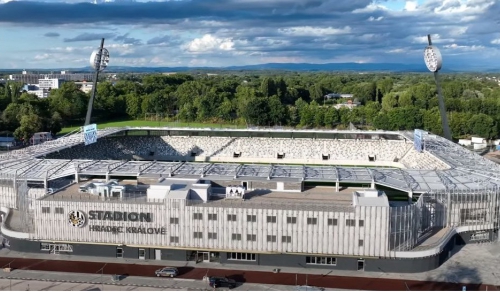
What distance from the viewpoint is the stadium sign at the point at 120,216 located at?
3691cm

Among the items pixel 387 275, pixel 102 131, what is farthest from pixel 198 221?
pixel 102 131

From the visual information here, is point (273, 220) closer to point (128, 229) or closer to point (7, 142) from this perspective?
point (128, 229)

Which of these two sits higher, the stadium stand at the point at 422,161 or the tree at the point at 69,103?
the tree at the point at 69,103

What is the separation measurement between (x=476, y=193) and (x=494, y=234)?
424 centimetres

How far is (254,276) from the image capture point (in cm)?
3469

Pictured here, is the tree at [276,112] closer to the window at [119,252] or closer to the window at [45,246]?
the window at [119,252]

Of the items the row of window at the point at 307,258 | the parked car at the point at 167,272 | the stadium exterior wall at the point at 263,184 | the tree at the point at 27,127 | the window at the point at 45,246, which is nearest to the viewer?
the parked car at the point at 167,272

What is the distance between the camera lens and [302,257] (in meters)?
36.2

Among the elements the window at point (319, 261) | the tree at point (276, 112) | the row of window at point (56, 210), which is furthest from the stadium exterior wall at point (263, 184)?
the tree at point (276, 112)

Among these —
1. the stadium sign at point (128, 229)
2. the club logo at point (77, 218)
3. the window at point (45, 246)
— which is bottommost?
the window at point (45, 246)

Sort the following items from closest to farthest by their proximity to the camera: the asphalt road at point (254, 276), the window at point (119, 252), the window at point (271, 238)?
the asphalt road at point (254, 276) < the window at point (271, 238) < the window at point (119, 252)

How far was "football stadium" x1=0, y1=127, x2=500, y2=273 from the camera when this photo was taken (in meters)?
35.4

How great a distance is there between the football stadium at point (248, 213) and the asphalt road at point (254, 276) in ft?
4.91

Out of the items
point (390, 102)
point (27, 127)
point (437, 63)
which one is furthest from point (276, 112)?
point (27, 127)
